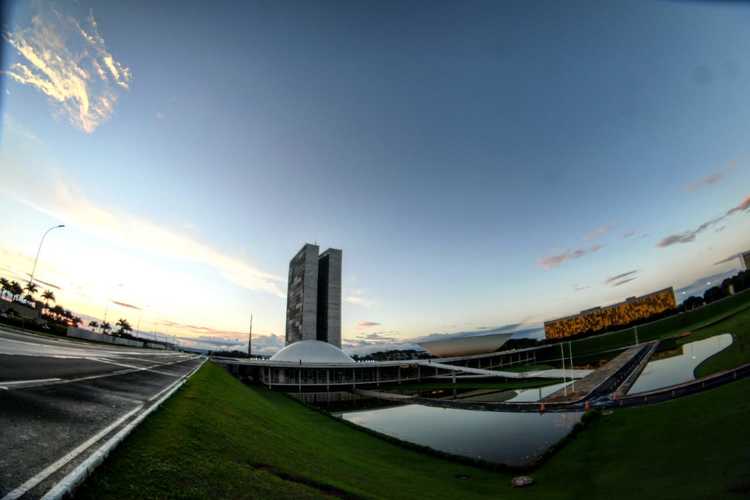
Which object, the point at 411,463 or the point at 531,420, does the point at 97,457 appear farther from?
the point at 531,420

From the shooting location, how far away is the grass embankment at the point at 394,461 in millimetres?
5973

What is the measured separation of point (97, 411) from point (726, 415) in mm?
32700

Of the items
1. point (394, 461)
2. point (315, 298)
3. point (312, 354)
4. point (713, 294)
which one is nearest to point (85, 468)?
point (394, 461)

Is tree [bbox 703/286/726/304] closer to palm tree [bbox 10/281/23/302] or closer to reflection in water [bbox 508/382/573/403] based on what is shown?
reflection in water [bbox 508/382/573/403]

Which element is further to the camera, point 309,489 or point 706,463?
point 706,463

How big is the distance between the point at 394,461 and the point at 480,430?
17.7 metres

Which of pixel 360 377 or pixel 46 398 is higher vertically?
pixel 46 398

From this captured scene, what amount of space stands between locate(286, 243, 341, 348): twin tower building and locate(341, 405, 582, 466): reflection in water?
90.0 metres

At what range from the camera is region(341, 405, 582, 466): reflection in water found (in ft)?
90.8

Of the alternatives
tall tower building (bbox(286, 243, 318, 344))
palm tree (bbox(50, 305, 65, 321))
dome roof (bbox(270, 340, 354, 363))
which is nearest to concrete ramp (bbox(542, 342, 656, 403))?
dome roof (bbox(270, 340, 354, 363))

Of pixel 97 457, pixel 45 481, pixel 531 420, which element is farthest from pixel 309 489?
pixel 531 420

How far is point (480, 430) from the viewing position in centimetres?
3566

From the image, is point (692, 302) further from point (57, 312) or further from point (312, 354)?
point (57, 312)

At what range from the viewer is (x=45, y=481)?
396 centimetres
